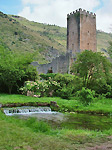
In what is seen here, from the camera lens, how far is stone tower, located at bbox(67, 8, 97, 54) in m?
32.6

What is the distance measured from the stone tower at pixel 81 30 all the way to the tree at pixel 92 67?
646 inches

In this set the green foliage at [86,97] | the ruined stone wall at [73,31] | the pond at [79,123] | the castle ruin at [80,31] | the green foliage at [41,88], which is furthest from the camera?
the ruined stone wall at [73,31]

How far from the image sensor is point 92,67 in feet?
53.2

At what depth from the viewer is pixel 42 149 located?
13.0 ft

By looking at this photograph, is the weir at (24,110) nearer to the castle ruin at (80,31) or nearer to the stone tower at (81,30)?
the castle ruin at (80,31)

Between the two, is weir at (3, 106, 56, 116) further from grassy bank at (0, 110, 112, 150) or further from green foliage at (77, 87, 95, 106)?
grassy bank at (0, 110, 112, 150)

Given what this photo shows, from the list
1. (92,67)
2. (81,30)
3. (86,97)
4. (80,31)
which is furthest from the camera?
(81,30)

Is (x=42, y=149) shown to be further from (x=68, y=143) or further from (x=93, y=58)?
(x=93, y=58)

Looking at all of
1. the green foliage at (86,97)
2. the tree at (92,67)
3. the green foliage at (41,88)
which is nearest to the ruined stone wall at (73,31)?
the green foliage at (41,88)

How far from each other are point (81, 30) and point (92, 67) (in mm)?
17808

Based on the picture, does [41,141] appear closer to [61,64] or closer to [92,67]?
[92,67]

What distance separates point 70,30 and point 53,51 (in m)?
24.5

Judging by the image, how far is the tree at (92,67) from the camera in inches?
619

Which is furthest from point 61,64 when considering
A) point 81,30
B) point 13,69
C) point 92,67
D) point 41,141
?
point 41,141
